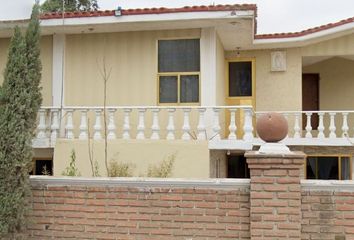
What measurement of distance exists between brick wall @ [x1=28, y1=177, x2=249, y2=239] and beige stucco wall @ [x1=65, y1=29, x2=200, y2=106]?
490 centimetres

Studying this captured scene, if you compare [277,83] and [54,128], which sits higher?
[277,83]

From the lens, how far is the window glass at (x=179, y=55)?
10.2 m

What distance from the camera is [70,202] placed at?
5695mm

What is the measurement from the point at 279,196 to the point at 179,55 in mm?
5803

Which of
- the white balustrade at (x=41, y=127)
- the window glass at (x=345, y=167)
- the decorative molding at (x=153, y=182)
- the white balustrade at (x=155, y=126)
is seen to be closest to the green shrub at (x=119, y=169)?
the white balustrade at (x=155, y=126)

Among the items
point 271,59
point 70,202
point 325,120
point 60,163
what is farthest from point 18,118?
point 325,120

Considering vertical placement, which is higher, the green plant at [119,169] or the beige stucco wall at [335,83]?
the beige stucco wall at [335,83]

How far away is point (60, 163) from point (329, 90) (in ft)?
29.4

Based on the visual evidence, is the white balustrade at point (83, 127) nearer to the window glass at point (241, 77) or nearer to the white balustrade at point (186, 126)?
the white balustrade at point (186, 126)

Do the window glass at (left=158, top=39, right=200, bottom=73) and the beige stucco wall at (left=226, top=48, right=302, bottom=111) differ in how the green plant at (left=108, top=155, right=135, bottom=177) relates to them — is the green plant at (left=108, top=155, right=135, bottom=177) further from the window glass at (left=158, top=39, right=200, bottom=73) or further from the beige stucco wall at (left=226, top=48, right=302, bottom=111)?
the beige stucco wall at (left=226, top=48, right=302, bottom=111)

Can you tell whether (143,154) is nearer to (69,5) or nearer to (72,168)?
(72,168)

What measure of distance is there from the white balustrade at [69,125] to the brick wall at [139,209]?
3895mm

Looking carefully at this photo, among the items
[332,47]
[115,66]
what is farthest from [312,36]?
[115,66]

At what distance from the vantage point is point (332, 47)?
1276 cm
